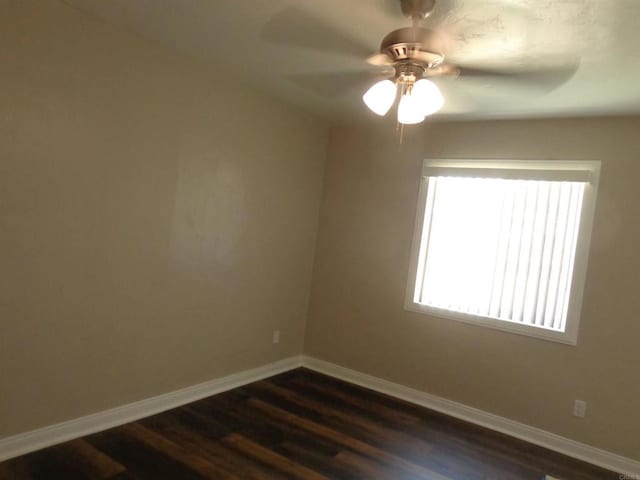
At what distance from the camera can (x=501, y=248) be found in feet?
11.2

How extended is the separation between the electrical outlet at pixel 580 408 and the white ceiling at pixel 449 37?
2051 mm

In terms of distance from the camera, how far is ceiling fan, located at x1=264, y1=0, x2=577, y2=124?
1765 millimetres

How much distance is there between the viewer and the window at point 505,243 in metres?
3.14

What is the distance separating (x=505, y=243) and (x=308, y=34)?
2207 mm

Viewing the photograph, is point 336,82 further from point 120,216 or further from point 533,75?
point 120,216

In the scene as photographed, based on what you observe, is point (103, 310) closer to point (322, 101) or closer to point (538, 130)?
point (322, 101)

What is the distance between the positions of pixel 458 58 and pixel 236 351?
275 cm

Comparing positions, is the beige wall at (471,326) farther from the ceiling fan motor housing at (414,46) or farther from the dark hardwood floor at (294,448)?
the ceiling fan motor housing at (414,46)

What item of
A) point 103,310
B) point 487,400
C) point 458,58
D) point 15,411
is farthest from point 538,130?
point 15,411

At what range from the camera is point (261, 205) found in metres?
3.66

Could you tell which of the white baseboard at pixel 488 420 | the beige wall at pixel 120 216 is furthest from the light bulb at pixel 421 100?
the white baseboard at pixel 488 420

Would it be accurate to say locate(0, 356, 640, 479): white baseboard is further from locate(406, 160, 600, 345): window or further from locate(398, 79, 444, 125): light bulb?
locate(398, 79, 444, 125): light bulb

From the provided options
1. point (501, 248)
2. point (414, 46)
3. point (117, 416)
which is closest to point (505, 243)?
point (501, 248)

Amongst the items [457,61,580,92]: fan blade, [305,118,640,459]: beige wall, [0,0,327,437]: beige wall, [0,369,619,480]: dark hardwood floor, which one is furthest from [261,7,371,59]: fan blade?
[0,369,619,480]: dark hardwood floor
